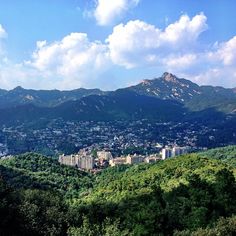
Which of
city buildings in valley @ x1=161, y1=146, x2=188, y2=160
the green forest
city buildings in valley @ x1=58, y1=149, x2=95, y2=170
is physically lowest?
the green forest

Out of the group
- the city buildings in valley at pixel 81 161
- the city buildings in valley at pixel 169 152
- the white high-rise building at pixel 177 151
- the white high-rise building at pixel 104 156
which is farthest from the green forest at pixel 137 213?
the white high-rise building at pixel 177 151

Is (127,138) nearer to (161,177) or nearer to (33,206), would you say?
(161,177)

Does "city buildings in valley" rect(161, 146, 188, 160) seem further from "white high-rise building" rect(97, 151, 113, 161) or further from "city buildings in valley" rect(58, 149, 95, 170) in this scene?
"city buildings in valley" rect(58, 149, 95, 170)

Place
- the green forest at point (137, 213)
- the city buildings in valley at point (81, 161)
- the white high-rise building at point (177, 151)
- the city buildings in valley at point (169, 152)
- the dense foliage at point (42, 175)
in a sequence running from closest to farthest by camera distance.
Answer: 1. the green forest at point (137, 213)
2. the dense foliage at point (42, 175)
3. the city buildings in valley at point (81, 161)
4. the city buildings in valley at point (169, 152)
5. the white high-rise building at point (177, 151)

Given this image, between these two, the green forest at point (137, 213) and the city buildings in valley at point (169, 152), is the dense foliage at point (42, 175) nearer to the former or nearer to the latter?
the green forest at point (137, 213)

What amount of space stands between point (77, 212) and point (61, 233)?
3.34 m

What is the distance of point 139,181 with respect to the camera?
162 feet

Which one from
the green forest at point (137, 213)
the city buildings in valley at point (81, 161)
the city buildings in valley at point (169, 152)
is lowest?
the green forest at point (137, 213)

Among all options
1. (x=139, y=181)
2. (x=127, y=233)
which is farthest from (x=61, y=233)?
(x=139, y=181)

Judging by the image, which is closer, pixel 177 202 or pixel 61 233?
pixel 61 233

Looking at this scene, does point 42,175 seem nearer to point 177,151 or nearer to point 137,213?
point 137,213

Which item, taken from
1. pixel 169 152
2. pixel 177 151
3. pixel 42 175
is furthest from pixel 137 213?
pixel 177 151

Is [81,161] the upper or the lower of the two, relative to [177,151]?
lower

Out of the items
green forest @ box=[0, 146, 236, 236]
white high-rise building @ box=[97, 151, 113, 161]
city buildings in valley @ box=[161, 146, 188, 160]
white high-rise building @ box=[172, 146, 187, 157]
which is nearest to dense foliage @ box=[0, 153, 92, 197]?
green forest @ box=[0, 146, 236, 236]
